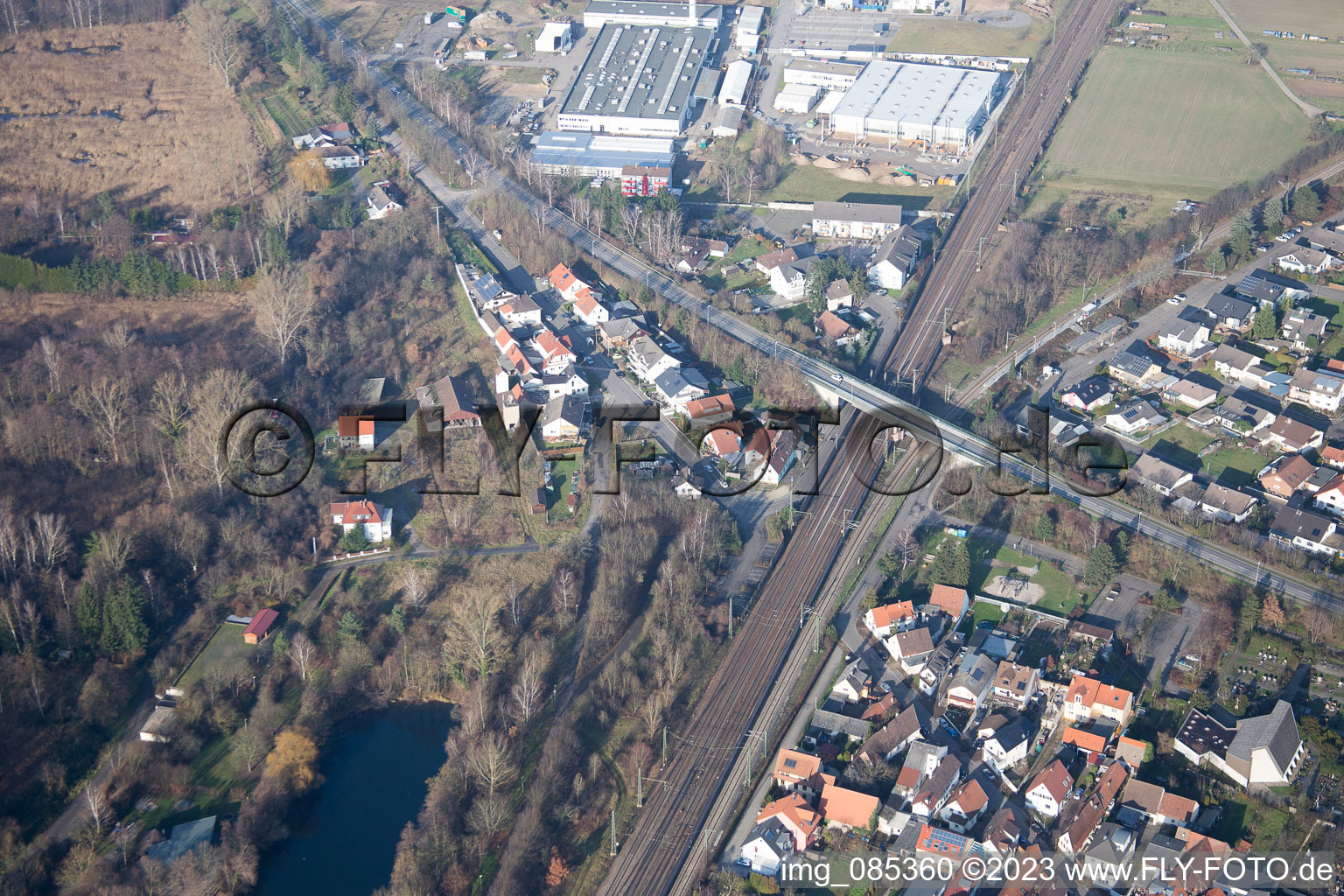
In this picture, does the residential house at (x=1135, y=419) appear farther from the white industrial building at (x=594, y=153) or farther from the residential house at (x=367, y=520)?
the white industrial building at (x=594, y=153)

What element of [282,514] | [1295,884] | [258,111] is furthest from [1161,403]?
[258,111]

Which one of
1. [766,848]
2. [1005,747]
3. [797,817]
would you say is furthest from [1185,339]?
[766,848]

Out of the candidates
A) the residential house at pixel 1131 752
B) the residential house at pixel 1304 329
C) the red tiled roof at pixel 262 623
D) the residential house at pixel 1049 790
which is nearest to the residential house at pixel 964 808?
the residential house at pixel 1049 790

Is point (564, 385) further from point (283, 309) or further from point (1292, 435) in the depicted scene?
point (1292, 435)

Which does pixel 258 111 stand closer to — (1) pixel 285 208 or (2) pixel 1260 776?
(1) pixel 285 208

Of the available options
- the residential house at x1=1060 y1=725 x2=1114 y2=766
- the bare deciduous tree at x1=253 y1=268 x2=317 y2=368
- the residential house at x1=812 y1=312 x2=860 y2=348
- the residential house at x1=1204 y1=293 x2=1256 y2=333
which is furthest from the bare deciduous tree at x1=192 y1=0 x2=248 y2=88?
the residential house at x1=1060 y1=725 x2=1114 y2=766
